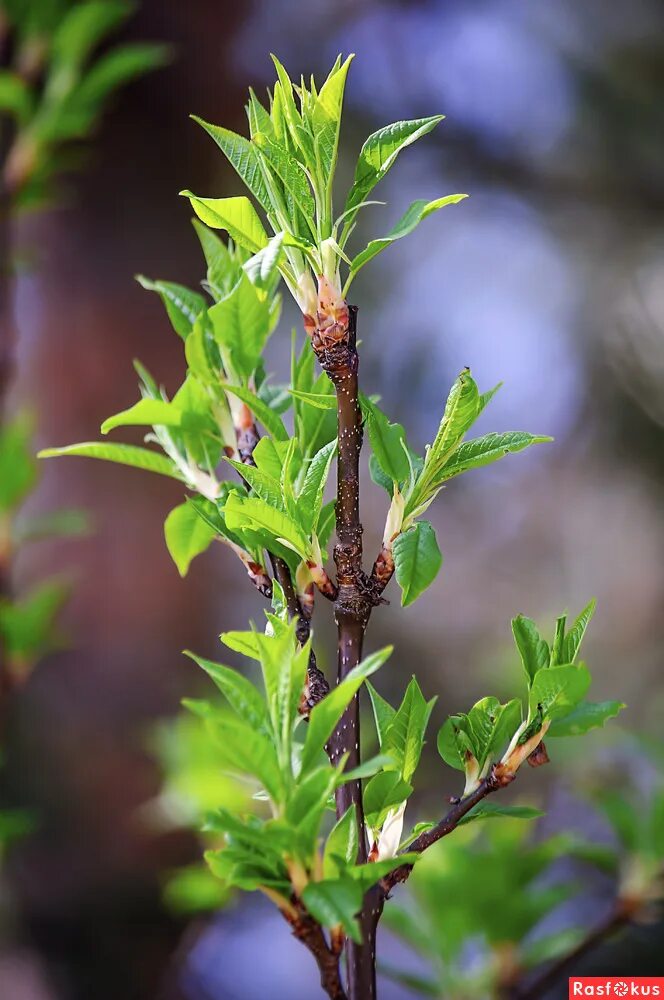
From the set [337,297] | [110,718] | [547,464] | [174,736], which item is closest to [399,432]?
[337,297]

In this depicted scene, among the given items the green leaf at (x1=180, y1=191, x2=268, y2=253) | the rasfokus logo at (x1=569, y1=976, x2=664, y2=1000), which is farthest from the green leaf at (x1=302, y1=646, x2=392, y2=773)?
the rasfokus logo at (x1=569, y1=976, x2=664, y2=1000)

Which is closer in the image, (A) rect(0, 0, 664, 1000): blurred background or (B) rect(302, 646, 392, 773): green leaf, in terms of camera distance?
(B) rect(302, 646, 392, 773): green leaf

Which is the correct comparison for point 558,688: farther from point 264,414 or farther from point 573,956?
point 573,956

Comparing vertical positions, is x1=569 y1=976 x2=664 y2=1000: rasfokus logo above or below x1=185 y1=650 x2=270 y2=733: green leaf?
below

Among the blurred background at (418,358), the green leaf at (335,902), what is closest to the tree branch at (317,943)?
the green leaf at (335,902)

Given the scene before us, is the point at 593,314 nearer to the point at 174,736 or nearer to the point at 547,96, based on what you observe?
the point at 547,96

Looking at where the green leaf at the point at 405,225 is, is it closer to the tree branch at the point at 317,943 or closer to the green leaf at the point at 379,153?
the green leaf at the point at 379,153

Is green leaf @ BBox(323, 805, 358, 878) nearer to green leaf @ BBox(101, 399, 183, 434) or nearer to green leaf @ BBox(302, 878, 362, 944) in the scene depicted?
green leaf @ BBox(302, 878, 362, 944)
